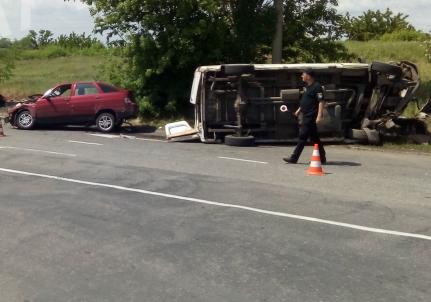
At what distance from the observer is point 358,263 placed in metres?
5.96

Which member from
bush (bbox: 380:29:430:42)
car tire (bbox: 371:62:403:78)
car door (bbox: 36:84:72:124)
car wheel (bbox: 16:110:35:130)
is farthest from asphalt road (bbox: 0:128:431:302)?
bush (bbox: 380:29:430:42)

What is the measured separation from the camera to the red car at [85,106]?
2153cm

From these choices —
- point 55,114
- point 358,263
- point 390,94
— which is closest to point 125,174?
point 358,263

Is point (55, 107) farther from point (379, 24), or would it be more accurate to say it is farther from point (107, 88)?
point (379, 24)

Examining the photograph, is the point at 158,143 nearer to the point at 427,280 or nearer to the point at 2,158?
the point at 2,158

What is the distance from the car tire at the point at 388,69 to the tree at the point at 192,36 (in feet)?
21.7

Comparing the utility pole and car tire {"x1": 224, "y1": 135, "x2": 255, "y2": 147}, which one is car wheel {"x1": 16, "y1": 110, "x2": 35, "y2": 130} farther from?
the utility pole

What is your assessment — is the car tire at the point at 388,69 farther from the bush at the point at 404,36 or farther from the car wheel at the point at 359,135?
the bush at the point at 404,36

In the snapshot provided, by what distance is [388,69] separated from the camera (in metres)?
16.1

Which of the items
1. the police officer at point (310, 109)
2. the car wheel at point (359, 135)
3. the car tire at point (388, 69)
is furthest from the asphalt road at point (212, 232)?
the car wheel at point (359, 135)

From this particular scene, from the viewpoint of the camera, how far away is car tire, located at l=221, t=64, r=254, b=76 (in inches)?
645

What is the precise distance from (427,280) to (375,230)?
5.51 ft

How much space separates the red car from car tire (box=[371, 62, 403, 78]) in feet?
28.5

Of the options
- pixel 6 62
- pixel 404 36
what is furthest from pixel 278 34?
pixel 404 36
